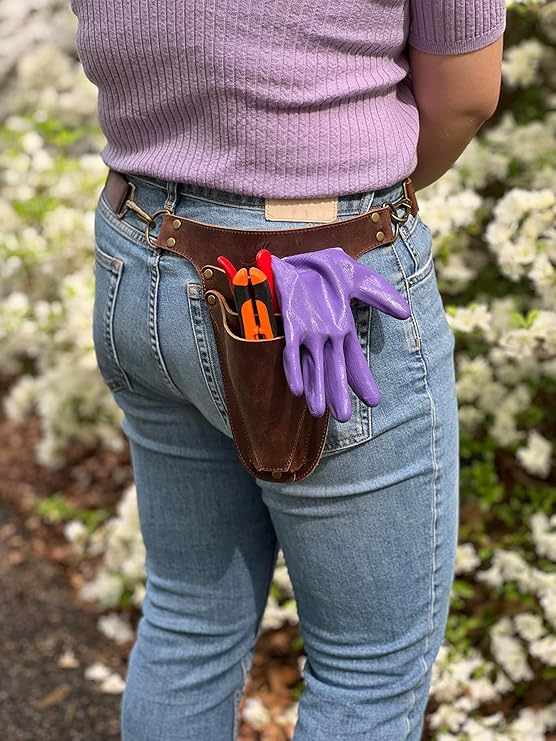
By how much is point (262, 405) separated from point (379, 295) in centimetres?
18

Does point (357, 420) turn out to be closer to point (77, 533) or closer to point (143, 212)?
point (143, 212)

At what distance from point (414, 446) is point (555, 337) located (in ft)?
2.85

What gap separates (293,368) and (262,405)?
0.28 feet

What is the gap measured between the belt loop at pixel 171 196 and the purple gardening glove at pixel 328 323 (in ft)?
0.48

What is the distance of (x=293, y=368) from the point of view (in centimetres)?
100

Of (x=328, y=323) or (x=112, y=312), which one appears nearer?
(x=328, y=323)

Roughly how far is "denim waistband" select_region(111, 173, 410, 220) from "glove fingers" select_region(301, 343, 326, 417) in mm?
163

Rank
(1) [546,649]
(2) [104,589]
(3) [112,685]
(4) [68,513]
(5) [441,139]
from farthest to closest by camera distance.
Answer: (4) [68,513], (2) [104,589], (3) [112,685], (1) [546,649], (5) [441,139]

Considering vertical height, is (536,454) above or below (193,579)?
below

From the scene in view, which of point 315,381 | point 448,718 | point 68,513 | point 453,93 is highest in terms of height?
point 453,93

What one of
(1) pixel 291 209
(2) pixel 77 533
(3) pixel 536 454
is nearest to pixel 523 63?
(3) pixel 536 454

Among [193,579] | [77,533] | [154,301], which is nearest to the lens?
[154,301]

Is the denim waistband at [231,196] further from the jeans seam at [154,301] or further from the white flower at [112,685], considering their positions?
the white flower at [112,685]

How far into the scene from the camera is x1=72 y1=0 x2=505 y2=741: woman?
1.02 meters
